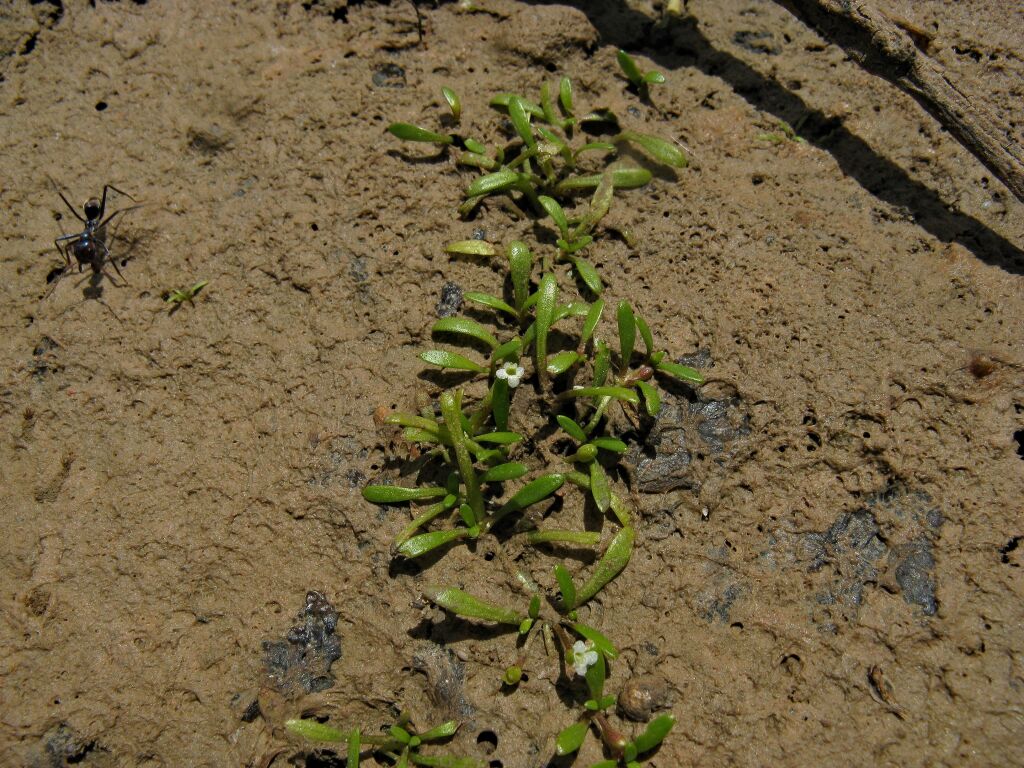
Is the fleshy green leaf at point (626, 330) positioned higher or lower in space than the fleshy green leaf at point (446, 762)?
higher

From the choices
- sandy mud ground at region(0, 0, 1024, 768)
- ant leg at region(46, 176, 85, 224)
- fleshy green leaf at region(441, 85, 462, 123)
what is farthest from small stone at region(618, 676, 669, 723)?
ant leg at region(46, 176, 85, 224)

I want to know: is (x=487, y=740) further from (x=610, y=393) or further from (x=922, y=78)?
(x=922, y=78)

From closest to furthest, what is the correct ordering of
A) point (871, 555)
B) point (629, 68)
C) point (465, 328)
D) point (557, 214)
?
point (871, 555) < point (465, 328) < point (557, 214) < point (629, 68)

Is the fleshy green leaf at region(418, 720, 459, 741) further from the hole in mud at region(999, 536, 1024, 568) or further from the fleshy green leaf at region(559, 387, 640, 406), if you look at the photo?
the hole in mud at region(999, 536, 1024, 568)

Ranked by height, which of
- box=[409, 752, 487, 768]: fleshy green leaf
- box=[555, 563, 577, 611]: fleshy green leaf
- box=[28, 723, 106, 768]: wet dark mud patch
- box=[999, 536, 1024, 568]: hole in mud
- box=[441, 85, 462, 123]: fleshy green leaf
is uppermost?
box=[441, 85, 462, 123]: fleshy green leaf

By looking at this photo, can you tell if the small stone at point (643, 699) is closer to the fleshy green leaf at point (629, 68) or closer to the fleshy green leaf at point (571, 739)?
the fleshy green leaf at point (571, 739)

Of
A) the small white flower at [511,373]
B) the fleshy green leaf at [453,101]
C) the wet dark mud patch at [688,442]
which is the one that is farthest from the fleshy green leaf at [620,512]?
the fleshy green leaf at [453,101]

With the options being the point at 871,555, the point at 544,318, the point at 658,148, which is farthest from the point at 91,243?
the point at 871,555
